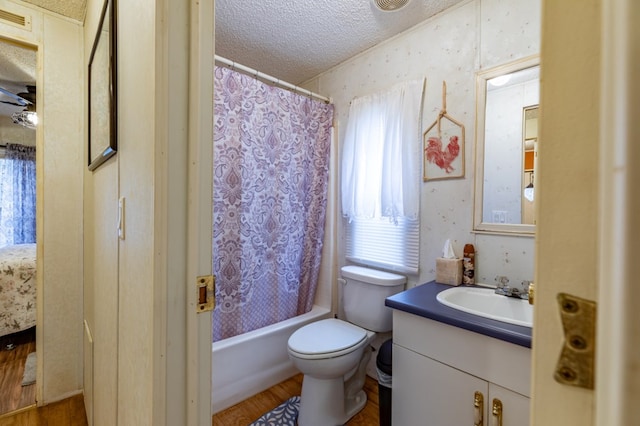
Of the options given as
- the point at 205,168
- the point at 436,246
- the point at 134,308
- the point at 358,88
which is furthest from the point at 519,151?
the point at 134,308

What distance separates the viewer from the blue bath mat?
1.60 metres

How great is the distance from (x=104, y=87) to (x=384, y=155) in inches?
57.1

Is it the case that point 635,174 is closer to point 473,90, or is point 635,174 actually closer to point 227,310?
point 473,90

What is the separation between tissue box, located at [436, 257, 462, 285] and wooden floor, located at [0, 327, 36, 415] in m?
2.49

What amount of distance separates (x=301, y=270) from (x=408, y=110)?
4.29ft

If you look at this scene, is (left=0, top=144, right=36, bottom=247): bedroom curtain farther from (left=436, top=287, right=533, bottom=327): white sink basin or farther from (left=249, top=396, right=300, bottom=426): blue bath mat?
(left=436, top=287, right=533, bottom=327): white sink basin

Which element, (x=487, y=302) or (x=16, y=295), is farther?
(x=16, y=295)

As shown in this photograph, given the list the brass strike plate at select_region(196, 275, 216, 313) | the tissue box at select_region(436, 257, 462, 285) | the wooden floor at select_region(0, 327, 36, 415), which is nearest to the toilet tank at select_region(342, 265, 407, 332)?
the tissue box at select_region(436, 257, 462, 285)

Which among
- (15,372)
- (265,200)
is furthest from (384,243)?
(15,372)

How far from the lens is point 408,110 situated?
5.73ft

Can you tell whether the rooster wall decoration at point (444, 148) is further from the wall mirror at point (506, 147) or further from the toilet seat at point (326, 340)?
the toilet seat at point (326, 340)

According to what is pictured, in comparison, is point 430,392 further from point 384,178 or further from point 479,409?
point 384,178

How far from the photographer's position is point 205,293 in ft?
2.17

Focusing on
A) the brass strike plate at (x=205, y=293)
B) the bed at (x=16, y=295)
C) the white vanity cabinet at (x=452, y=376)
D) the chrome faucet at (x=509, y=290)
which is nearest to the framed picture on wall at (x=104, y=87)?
the brass strike plate at (x=205, y=293)
